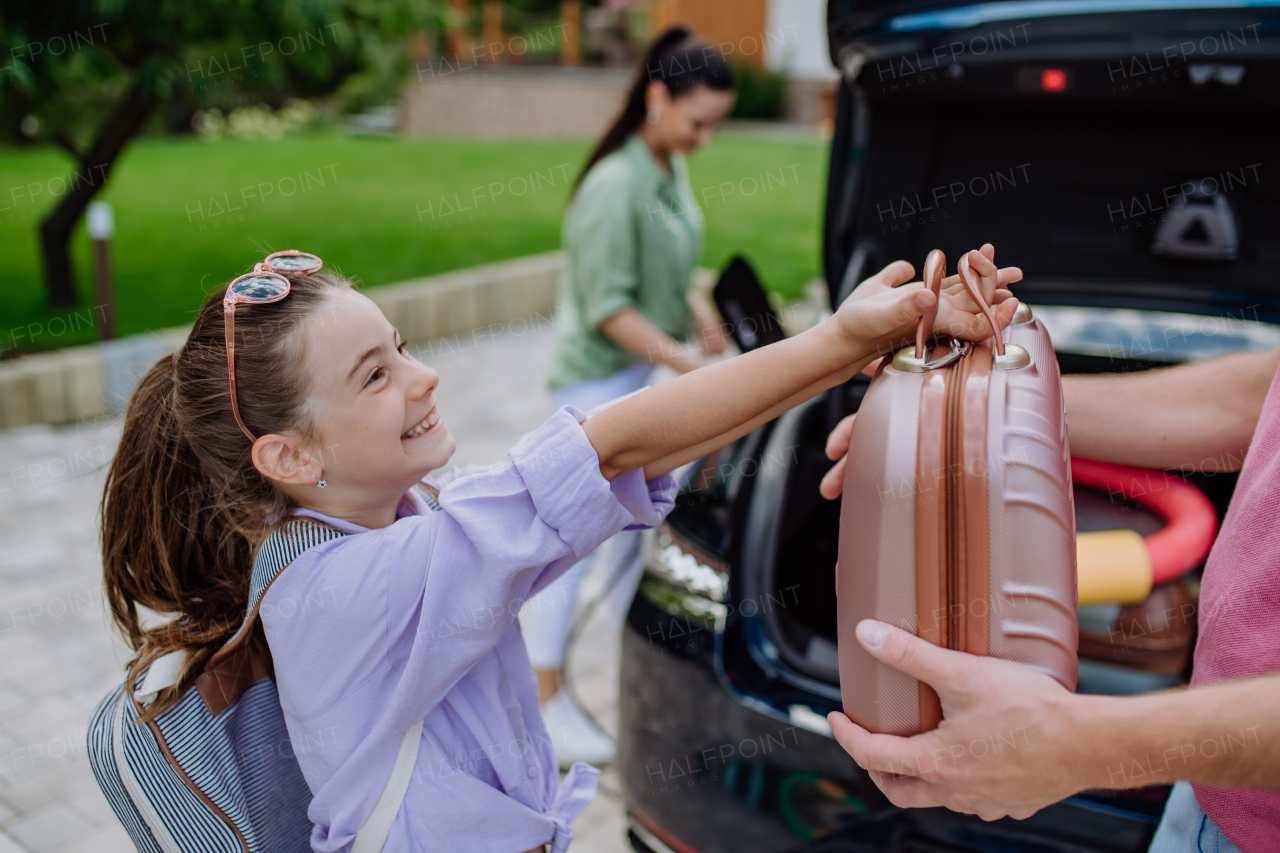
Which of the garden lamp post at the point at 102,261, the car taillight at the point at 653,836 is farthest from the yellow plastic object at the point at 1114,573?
the garden lamp post at the point at 102,261

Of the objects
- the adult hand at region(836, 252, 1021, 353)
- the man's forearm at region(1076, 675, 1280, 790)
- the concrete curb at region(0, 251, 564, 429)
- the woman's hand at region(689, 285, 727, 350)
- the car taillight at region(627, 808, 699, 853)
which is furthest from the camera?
the concrete curb at region(0, 251, 564, 429)

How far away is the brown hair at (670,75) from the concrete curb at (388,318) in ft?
4.88

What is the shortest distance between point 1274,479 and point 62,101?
749 centimetres

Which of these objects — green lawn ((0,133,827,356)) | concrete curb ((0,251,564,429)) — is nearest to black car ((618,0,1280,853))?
concrete curb ((0,251,564,429))

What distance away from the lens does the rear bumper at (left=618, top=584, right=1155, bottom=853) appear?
150 cm

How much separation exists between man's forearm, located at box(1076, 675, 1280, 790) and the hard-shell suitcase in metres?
0.07

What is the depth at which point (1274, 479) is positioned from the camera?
42.1 inches

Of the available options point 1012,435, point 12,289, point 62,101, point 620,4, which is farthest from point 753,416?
point 620,4

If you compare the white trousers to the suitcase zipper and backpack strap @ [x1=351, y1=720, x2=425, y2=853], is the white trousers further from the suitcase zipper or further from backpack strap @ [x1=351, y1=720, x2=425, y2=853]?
the suitcase zipper

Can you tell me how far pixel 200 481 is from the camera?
127 cm

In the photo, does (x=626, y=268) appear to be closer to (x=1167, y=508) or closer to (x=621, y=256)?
(x=621, y=256)

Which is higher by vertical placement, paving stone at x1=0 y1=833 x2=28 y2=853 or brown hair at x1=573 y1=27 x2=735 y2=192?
brown hair at x1=573 y1=27 x2=735 y2=192

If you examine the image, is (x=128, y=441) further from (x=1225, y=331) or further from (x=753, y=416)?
(x=1225, y=331)

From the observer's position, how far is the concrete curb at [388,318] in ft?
15.8
